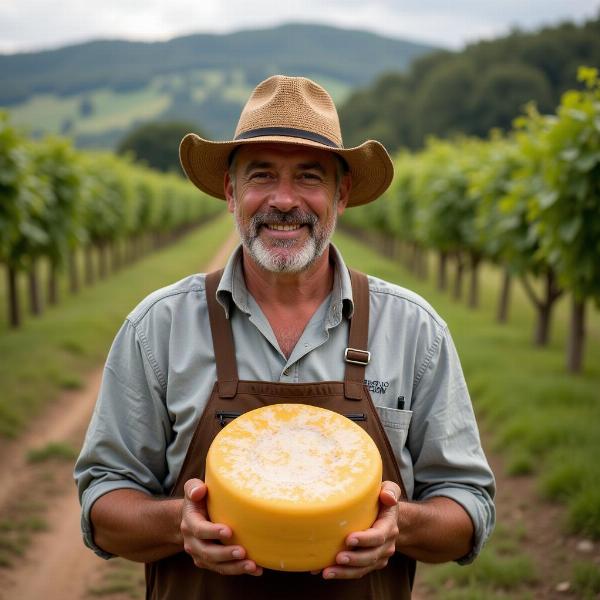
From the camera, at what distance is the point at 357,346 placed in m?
2.45

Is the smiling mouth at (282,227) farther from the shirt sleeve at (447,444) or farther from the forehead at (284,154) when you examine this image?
the shirt sleeve at (447,444)

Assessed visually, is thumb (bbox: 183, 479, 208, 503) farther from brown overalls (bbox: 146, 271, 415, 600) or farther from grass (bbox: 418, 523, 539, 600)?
grass (bbox: 418, 523, 539, 600)

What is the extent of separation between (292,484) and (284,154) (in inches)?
49.1

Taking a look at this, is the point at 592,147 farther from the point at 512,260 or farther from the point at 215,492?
the point at 215,492

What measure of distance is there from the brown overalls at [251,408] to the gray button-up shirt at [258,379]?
64 mm

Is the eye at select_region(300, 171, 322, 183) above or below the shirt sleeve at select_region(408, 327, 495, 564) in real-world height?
above

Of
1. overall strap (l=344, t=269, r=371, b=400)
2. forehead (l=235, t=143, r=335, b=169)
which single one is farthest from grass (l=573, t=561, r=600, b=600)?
forehead (l=235, t=143, r=335, b=169)

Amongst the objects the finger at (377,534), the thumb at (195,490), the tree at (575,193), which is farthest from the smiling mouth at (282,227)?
the tree at (575,193)

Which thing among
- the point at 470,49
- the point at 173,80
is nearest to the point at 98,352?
the point at 470,49

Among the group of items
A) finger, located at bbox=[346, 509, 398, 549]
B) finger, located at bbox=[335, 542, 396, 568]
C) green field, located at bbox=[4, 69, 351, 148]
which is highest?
finger, located at bbox=[346, 509, 398, 549]

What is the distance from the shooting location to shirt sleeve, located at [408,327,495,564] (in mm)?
2459

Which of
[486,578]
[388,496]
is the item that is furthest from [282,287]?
[486,578]

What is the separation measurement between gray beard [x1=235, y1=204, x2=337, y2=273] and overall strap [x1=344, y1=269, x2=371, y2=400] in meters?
0.22

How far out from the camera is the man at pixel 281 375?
234 cm
